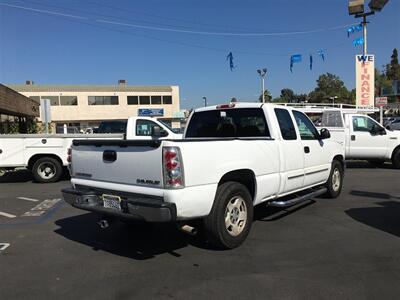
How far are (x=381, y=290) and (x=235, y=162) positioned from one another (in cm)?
216

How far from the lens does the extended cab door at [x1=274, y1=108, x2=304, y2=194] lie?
6.30 m

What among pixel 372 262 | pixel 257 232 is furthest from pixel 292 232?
pixel 372 262

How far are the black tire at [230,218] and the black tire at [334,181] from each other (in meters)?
3.33

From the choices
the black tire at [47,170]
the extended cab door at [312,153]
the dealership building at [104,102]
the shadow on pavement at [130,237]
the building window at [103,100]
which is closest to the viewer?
the shadow on pavement at [130,237]

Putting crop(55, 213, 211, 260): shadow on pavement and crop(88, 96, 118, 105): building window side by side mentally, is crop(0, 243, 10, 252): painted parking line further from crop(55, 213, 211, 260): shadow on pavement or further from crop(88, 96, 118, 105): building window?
crop(88, 96, 118, 105): building window

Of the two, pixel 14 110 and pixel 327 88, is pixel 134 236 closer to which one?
pixel 14 110

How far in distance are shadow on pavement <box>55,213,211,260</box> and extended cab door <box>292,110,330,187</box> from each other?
2450 mm

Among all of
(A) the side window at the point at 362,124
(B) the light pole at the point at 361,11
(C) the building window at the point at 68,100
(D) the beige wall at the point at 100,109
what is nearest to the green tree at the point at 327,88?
(D) the beige wall at the point at 100,109

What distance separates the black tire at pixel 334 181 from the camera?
27.2 feet

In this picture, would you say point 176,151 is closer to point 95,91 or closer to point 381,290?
point 381,290

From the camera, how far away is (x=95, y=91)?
6969 centimetres

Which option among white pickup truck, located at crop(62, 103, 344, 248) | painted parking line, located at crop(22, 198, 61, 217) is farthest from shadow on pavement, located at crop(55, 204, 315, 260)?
painted parking line, located at crop(22, 198, 61, 217)

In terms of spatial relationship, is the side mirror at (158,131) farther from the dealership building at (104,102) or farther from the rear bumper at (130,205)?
the dealership building at (104,102)

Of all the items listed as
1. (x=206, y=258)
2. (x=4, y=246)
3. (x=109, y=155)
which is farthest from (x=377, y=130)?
(x=4, y=246)
